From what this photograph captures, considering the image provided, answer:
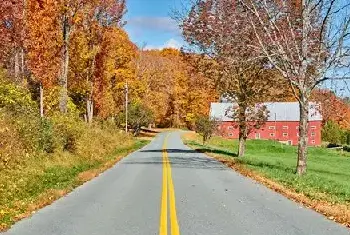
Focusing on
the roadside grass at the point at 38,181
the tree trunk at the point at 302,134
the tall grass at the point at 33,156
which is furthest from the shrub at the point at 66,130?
the tree trunk at the point at 302,134

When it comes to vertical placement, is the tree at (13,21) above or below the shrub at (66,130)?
above

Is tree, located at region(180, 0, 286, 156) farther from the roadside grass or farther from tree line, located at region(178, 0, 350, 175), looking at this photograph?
the roadside grass

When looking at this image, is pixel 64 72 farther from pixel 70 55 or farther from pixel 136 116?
pixel 136 116

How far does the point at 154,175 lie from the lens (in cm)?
2016

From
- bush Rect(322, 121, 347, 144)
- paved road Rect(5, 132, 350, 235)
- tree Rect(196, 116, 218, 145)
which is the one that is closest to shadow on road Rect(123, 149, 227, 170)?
paved road Rect(5, 132, 350, 235)

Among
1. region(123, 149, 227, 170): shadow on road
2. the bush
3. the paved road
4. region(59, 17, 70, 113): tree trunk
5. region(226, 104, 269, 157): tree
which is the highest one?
region(59, 17, 70, 113): tree trunk

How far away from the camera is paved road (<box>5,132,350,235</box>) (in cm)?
891

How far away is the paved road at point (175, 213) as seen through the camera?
8.91 metres

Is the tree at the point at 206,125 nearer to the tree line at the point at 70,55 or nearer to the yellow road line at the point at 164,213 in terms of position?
the tree line at the point at 70,55

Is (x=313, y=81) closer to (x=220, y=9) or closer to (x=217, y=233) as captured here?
(x=220, y=9)

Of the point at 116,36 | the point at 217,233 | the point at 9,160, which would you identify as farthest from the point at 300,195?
the point at 116,36

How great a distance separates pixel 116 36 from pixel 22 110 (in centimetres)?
2221

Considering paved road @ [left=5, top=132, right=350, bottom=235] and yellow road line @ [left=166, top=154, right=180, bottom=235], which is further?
paved road @ [left=5, top=132, right=350, bottom=235]

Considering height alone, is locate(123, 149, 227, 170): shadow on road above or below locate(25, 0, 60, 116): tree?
below
